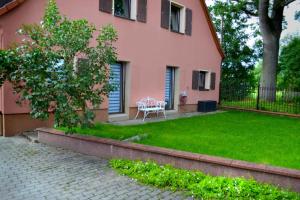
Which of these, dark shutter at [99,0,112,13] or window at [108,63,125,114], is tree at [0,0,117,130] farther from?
window at [108,63,125,114]

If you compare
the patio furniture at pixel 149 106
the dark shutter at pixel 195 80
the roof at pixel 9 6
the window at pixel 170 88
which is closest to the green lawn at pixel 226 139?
the patio furniture at pixel 149 106

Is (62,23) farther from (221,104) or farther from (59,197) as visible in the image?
(221,104)

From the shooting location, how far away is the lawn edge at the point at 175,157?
16.9 ft

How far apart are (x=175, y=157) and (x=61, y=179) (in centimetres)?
206

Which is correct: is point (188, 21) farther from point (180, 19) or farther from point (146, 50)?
point (146, 50)

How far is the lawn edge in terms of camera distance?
5.16 metres

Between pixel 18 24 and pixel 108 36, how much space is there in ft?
9.53

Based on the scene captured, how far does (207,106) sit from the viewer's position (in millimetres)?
16594

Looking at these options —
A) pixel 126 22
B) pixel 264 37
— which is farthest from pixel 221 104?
pixel 126 22

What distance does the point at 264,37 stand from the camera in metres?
20.7

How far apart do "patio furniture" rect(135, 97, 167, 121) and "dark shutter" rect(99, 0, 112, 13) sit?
3.60m

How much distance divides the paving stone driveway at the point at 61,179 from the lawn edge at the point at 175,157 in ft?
0.86

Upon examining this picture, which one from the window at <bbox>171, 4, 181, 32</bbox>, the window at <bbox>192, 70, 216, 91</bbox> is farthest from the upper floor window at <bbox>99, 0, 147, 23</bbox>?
the window at <bbox>192, 70, 216, 91</bbox>

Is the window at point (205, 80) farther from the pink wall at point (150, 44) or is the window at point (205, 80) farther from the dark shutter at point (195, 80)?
the pink wall at point (150, 44)
